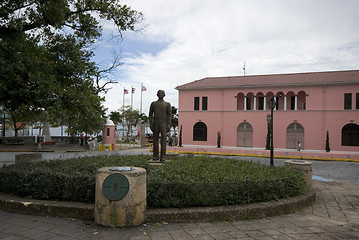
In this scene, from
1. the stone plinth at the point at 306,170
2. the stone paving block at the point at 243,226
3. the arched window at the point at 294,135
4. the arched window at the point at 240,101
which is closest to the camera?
the stone paving block at the point at 243,226

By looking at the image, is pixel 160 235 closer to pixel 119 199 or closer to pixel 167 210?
pixel 167 210

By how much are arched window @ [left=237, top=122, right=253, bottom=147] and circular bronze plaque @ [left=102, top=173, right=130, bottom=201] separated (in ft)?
91.2

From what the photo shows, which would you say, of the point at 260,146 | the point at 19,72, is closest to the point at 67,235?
the point at 19,72

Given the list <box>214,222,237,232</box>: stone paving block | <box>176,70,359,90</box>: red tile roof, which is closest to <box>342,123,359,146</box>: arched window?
<box>176,70,359,90</box>: red tile roof

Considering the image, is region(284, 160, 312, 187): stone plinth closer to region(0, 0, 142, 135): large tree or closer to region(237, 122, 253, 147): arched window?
region(0, 0, 142, 135): large tree

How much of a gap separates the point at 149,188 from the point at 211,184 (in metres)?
1.25

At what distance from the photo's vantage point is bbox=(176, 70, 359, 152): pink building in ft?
90.8

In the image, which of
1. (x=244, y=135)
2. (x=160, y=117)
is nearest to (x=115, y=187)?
(x=160, y=117)

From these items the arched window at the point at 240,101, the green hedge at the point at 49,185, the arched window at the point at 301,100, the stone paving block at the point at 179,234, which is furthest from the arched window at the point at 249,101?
the stone paving block at the point at 179,234

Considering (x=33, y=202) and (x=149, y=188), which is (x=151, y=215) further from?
(x=33, y=202)

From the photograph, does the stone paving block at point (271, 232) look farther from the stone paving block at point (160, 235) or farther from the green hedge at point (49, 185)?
the green hedge at point (49, 185)

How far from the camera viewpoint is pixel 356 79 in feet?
88.6

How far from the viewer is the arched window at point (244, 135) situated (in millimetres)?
30875

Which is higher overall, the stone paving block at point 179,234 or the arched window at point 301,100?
the arched window at point 301,100
